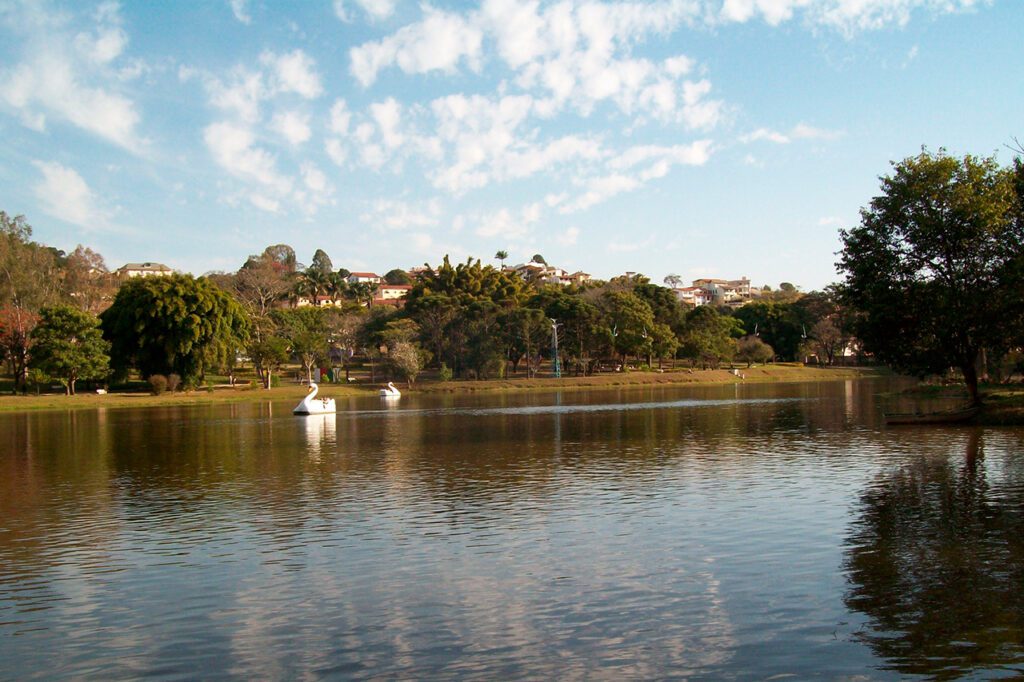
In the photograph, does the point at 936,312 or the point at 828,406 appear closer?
the point at 936,312

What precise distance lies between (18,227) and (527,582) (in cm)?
11528

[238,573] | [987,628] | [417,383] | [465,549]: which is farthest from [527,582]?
[417,383]

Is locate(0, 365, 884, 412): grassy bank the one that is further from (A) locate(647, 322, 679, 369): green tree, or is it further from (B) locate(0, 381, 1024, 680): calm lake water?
(B) locate(0, 381, 1024, 680): calm lake water

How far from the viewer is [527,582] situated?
44.3 ft

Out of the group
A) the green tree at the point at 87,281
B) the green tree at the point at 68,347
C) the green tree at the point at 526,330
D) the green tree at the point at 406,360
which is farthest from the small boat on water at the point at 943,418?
the green tree at the point at 87,281

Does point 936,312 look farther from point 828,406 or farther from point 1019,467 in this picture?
point 828,406

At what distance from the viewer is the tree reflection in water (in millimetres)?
10020

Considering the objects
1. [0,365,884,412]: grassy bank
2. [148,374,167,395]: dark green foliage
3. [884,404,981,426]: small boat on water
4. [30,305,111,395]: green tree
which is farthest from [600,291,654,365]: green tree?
[884,404,981,426]: small boat on water

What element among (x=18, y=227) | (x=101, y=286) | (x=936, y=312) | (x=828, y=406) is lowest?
(x=828, y=406)

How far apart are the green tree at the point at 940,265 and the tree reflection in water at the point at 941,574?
50.0ft

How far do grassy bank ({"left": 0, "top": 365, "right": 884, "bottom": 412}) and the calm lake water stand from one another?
51236mm

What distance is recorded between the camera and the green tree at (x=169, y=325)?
81750mm

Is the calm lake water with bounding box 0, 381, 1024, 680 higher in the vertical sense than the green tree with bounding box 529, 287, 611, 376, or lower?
lower

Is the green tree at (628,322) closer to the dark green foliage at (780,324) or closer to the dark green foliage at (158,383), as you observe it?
the dark green foliage at (780,324)
